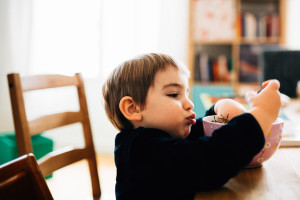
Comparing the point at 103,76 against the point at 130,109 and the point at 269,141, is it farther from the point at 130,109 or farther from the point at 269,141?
the point at 269,141

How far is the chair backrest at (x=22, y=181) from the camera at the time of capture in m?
0.58

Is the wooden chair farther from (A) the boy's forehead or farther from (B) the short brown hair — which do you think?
(A) the boy's forehead

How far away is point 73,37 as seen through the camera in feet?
10.0

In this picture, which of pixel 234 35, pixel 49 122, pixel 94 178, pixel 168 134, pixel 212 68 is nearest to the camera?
pixel 168 134

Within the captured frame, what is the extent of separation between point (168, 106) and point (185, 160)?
0.65ft

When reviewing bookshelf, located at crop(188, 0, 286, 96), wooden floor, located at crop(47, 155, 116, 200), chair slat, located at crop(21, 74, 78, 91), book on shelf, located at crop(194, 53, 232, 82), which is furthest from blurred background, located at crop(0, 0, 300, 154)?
chair slat, located at crop(21, 74, 78, 91)

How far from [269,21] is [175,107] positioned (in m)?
2.84

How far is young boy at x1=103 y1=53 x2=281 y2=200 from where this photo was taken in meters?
0.57

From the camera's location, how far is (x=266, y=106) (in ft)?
1.98

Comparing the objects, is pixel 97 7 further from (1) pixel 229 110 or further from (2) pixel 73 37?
(1) pixel 229 110

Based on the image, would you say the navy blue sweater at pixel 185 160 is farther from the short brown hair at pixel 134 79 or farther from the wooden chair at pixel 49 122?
the wooden chair at pixel 49 122

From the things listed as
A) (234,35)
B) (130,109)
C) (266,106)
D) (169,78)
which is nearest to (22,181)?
(130,109)

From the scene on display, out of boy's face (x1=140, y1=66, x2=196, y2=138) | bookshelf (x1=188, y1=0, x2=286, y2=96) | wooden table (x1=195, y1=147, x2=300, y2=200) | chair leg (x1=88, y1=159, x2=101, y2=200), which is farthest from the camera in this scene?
bookshelf (x1=188, y1=0, x2=286, y2=96)

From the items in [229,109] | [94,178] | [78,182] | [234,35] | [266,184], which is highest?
[234,35]
